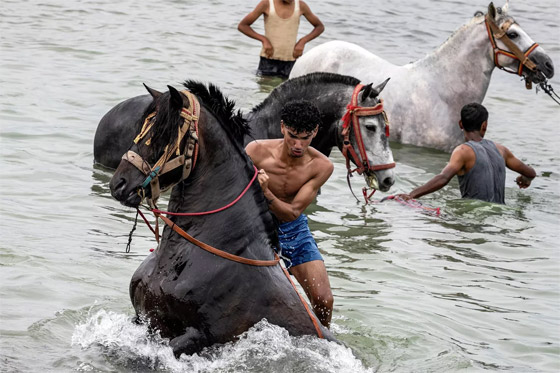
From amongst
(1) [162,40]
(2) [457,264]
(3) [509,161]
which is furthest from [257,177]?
(1) [162,40]

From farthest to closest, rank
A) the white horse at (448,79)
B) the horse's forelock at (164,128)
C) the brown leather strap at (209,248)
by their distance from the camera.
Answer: the white horse at (448,79) < the brown leather strap at (209,248) < the horse's forelock at (164,128)

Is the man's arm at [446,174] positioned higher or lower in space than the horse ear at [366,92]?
lower

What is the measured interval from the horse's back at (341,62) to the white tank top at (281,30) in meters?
1.54

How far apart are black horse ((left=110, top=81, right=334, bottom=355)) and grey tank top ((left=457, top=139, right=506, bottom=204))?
5.34 m

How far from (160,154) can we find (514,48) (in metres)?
7.82

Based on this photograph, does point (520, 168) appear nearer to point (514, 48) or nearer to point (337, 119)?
point (514, 48)

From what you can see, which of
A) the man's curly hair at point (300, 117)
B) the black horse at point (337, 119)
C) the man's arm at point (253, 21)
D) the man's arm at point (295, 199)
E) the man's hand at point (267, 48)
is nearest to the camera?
the man's arm at point (295, 199)

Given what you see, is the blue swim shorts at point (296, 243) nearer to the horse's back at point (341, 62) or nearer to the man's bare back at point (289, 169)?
the man's bare back at point (289, 169)

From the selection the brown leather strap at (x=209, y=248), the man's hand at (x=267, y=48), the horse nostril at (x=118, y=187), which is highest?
the horse nostril at (x=118, y=187)

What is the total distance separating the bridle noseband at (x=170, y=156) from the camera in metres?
5.20

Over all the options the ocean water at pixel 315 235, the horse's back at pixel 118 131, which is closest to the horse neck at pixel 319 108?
the ocean water at pixel 315 235

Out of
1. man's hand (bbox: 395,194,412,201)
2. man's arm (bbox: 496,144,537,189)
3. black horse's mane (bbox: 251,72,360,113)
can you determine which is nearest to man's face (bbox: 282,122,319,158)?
black horse's mane (bbox: 251,72,360,113)

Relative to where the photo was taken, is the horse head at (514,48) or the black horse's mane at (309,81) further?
the horse head at (514,48)

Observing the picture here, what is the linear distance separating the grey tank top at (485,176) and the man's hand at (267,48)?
5.09 metres
